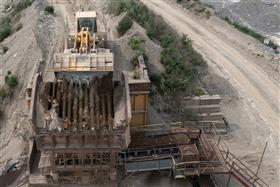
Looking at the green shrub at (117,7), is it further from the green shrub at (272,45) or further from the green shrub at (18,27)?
the green shrub at (272,45)

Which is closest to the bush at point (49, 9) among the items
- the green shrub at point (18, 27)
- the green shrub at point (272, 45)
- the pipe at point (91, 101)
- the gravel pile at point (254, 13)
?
the green shrub at point (18, 27)

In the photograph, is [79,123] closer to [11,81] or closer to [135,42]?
[11,81]

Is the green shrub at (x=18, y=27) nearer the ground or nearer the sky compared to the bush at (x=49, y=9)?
nearer the ground

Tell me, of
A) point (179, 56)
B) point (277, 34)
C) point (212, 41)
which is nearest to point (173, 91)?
point (179, 56)

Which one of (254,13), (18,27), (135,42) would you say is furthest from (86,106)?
(254,13)

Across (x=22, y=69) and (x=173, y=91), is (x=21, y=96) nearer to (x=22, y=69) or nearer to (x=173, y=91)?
(x=22, y=69)

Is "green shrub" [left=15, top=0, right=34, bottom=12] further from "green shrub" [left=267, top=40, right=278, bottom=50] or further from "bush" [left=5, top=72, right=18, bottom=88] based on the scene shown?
"green shrub" [left=267, top=40, right=278, bottom=50]
